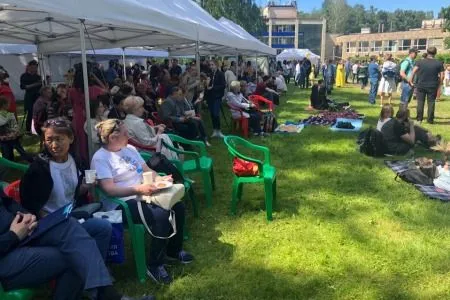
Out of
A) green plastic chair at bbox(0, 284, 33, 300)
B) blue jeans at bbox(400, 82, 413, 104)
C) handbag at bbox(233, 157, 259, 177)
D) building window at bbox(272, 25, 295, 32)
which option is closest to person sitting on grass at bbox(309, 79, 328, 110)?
blue jeans at bbox(400, 82, 413, 104)

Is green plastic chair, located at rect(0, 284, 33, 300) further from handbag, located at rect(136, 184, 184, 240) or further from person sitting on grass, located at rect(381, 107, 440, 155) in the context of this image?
person sitting on grass, located at rect(381, 107, 440, 155)

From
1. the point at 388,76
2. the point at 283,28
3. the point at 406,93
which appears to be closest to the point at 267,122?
the point at 406,93

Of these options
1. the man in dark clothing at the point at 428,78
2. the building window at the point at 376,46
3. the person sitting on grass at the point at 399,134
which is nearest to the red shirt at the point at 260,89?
the man in dark clothing at the point at 428,78

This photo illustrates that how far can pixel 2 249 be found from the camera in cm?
230

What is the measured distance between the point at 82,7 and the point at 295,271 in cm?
274

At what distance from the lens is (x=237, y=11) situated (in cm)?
5328

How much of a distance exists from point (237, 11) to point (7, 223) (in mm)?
53895

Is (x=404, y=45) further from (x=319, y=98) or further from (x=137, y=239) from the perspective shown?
(x=137, y=239)

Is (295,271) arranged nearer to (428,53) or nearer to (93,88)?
(93,88)

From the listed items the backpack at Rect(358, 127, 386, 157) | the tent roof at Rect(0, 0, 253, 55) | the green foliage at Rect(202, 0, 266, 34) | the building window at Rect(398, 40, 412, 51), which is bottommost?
the backpack at Rect(358, 127, 386, 157)

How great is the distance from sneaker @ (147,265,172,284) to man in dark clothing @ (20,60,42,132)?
696 cm

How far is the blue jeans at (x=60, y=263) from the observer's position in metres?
2.32

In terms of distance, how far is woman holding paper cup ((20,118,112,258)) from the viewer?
8.96 feet

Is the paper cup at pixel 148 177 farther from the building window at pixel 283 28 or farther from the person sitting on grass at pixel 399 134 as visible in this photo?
the building window at pixel 283 28
